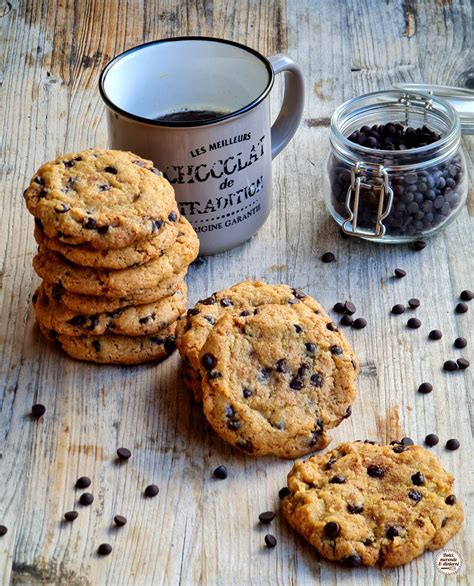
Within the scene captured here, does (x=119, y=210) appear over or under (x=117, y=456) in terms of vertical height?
over

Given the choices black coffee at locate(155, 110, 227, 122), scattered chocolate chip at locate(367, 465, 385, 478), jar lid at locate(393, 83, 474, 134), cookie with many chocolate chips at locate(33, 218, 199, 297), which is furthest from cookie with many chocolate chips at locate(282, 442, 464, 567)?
jar lid at locate(393, 83, 474, 134)

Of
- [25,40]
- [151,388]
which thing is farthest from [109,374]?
[25,40]

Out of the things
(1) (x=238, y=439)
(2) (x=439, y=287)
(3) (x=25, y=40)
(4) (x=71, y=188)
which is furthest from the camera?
(3) (x=25, y=40)

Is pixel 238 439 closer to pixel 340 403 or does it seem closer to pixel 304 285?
pixel 340 403

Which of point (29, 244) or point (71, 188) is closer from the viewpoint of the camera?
point (71, 188)

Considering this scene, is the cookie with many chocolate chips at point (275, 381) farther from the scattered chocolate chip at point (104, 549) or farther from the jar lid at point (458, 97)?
the jar lid at point (458, 97)

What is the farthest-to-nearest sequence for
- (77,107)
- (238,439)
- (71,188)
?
1. (77,107)
2. (71,188)
3. (238,439)
